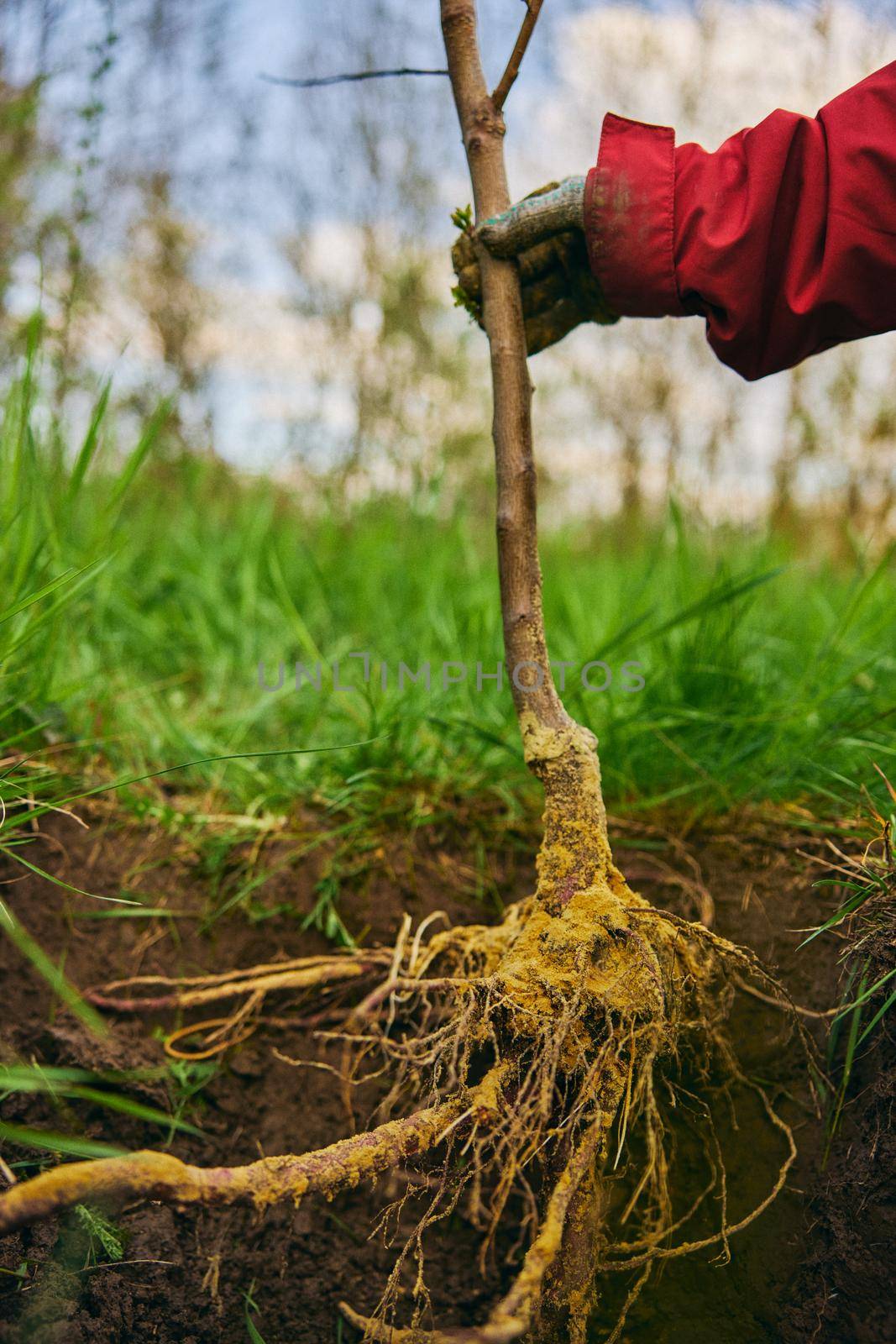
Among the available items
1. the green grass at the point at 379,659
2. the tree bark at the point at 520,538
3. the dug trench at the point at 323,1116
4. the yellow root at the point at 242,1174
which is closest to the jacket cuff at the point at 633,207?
the tree bark at the point at 520,538

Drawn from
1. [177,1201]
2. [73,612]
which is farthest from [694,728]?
[73,612]

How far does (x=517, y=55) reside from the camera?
109cm

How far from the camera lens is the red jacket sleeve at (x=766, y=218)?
1.07m

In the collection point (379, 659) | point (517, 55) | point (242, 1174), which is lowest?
point (242, 1174)

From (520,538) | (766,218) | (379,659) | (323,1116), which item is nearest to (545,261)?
(766,218)

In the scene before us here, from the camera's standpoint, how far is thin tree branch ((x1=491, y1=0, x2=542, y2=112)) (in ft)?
3.50

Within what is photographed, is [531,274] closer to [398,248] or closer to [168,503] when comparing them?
[168,503]

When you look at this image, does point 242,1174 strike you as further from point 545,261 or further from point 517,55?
point 517,55

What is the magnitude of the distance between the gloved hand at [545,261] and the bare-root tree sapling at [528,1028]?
1.8 inches

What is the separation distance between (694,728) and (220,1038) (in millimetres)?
1060

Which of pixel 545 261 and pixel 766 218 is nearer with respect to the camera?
pixel 766 218

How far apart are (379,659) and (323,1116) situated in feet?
3.37

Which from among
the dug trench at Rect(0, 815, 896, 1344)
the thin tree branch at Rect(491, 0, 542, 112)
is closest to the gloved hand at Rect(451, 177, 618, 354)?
the thin tree branch at Rect(491, 0, 542, 112)

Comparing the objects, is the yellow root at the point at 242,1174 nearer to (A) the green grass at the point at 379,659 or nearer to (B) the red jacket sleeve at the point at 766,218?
(A) the green grass at the point at 379,659
